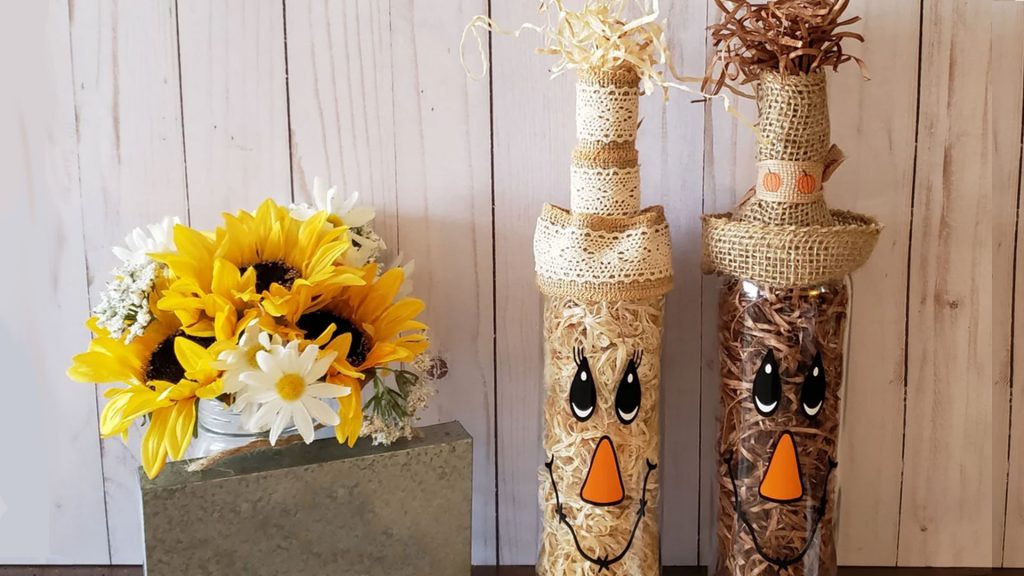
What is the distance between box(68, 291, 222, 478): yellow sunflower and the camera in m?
0.78

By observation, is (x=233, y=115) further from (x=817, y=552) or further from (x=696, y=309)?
(x=817, y=552)

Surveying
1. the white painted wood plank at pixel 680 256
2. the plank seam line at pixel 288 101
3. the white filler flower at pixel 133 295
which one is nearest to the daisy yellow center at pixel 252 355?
the white filler flower at pixel 133 295

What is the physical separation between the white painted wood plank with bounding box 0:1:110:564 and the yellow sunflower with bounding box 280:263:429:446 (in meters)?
0.36

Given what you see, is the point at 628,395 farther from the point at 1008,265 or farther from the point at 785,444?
the point at 1008,265

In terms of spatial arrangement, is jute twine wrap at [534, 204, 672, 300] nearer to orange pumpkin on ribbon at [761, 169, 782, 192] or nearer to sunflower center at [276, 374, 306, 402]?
orange pumpkin on ribbon at [761, 169, 782, 192]

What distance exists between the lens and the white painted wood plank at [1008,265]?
988mm

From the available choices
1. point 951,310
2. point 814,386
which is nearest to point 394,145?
point 814,386

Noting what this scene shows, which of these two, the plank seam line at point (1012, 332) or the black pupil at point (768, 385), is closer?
the black pupil at point (768, 385)

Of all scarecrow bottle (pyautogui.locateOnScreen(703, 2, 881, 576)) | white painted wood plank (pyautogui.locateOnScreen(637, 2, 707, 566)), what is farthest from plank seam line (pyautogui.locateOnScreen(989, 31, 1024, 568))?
white painted wood plank (pyautogui.locateOnScreen(637, 2, 707, 566))

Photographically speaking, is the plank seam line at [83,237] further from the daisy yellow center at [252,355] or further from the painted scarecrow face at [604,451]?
the painted scarecrow face at [604,451]

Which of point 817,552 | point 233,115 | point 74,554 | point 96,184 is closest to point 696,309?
point 817,552

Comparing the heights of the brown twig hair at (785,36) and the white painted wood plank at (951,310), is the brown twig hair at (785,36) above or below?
above

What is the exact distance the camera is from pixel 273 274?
0.85 m

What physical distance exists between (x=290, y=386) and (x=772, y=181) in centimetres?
48
